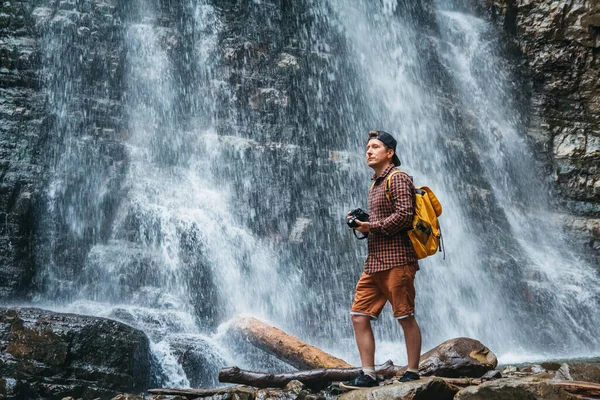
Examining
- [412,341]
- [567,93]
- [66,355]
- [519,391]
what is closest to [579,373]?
[412,341]

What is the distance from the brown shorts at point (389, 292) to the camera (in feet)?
15.4

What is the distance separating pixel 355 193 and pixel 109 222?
5800 millimetres

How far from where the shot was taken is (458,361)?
5.73 meters

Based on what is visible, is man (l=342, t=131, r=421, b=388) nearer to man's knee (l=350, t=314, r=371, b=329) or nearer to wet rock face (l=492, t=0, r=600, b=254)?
man's knee (l=350, t=314, r=371, b=329)

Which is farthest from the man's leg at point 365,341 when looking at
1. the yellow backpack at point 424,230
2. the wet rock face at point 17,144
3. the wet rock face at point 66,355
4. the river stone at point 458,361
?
the wet rock face at point 17,144

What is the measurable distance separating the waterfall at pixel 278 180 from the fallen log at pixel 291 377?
3314 mm

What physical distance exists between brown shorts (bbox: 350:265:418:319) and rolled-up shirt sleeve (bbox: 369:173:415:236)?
346mm

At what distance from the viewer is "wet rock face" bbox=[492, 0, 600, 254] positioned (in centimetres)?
1571

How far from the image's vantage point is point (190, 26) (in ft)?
49.5

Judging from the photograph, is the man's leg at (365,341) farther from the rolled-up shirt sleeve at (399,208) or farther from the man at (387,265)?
the rolled-up shirt sleeve at (399,208)

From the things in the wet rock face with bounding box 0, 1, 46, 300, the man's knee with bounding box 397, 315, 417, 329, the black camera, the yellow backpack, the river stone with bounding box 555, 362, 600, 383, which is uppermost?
the wet rock face with bounding box 0, 1, 46, 300

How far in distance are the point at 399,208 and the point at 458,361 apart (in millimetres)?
2048

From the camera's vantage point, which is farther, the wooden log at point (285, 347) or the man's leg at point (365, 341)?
the wooden log at point (285, 347)

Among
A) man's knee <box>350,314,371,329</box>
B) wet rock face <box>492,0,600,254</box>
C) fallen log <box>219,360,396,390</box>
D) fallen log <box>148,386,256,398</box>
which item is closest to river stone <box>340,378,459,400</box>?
man's knee <box>350,314,371,329</box>
